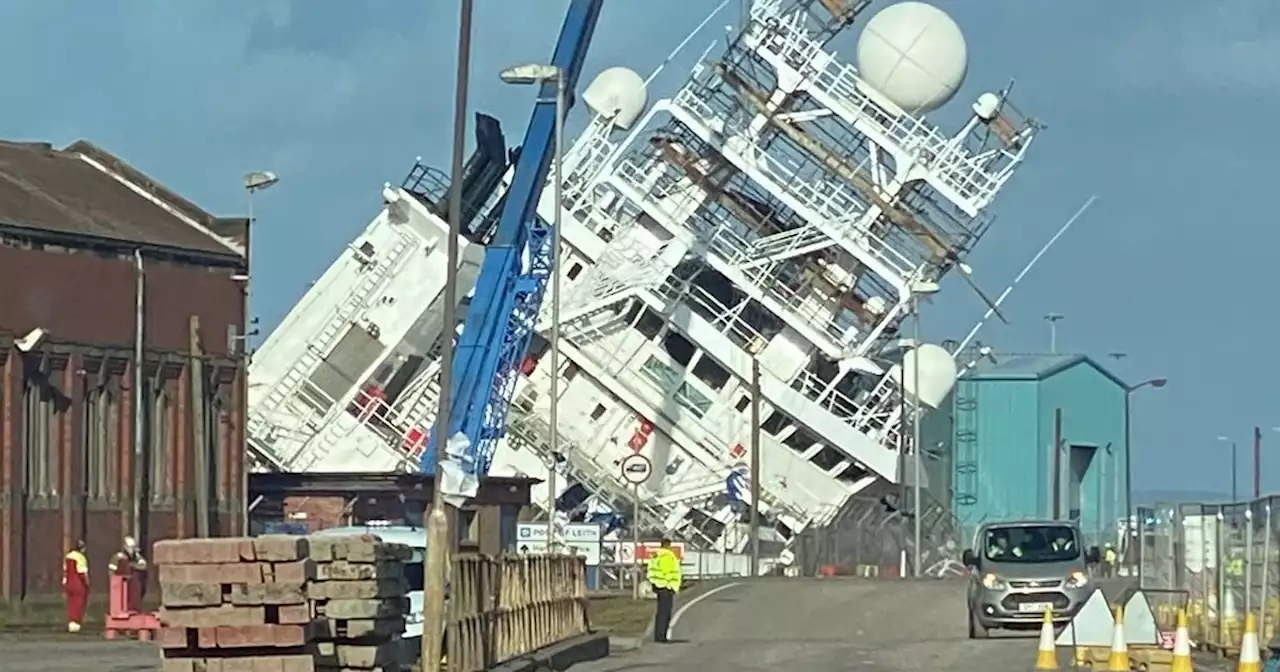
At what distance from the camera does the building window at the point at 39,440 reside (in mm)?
42906

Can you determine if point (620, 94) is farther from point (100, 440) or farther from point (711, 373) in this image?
point (100, 440)

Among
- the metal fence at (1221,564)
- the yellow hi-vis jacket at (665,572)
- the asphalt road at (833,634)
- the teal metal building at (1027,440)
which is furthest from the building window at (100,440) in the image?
the teal metal building at (1027,440)

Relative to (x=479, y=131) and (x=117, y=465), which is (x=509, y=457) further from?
(x=117, y=465)

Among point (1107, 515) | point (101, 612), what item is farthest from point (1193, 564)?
point (1107, 515)

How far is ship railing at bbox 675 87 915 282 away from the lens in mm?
62000

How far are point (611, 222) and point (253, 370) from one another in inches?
384

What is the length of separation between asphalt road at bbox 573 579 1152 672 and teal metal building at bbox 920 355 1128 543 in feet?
85.0

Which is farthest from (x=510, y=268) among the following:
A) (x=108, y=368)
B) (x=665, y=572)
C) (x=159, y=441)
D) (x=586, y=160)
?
(x=586, y=160)

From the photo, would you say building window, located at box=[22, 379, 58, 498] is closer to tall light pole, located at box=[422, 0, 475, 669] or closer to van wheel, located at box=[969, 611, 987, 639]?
van wheel, located at box=[969, 611, 987, 639]

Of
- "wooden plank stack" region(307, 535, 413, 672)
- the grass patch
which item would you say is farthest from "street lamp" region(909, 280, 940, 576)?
"wooden plank stack" region(307, 535, 413, 672)

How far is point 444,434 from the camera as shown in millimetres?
26172

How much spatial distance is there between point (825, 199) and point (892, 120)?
251 cm

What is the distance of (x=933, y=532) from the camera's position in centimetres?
7000

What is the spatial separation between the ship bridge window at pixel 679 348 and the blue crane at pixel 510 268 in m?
15.1
